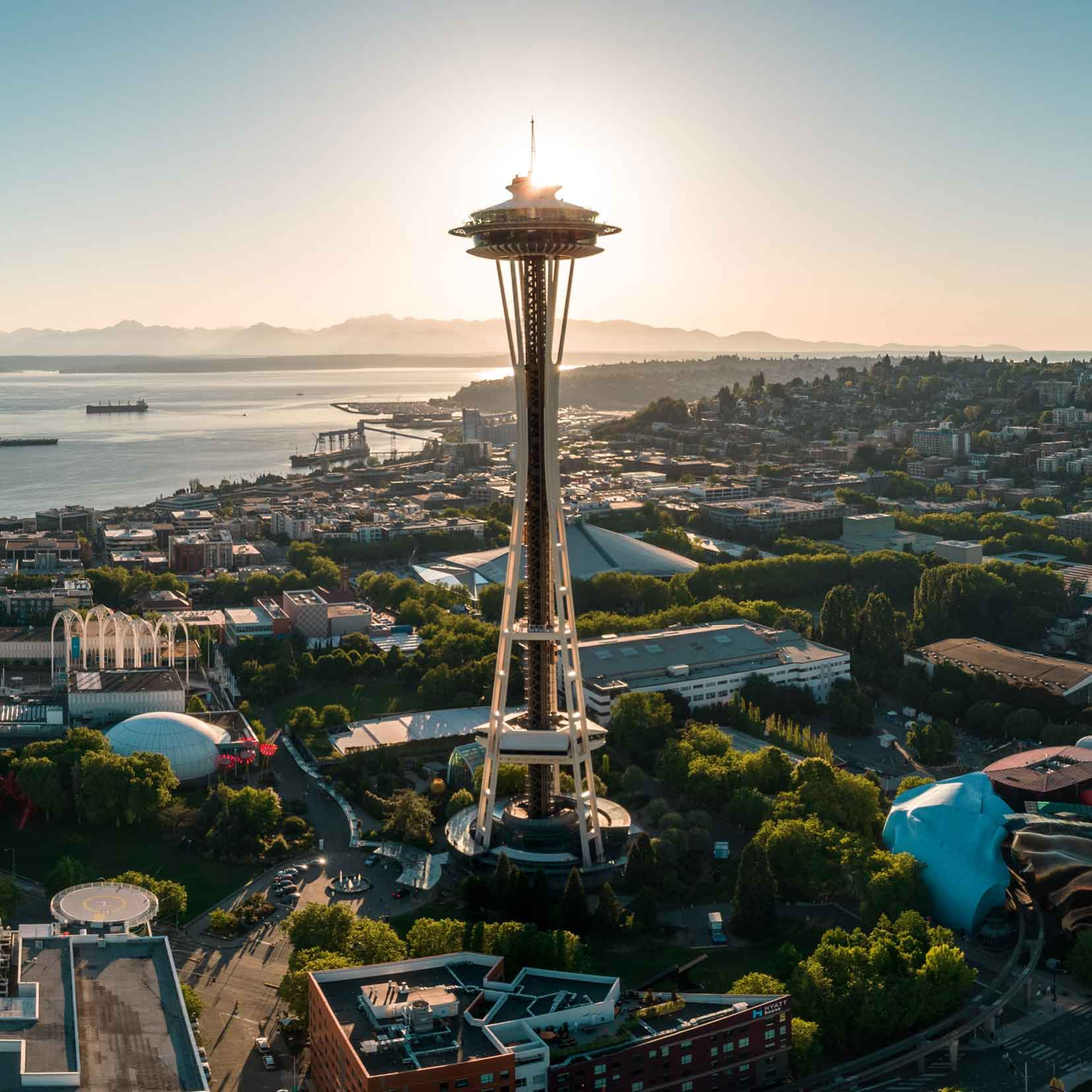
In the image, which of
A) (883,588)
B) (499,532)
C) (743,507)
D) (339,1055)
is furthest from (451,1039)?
(743,507)

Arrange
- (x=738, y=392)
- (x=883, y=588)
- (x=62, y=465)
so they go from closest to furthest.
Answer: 1. (x=883, y=588)
2. (x=62, y=465)
3. (x=738, y=392)

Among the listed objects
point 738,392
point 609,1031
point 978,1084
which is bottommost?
point 978,1084

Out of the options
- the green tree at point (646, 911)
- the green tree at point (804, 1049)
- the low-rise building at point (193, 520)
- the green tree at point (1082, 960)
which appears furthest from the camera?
the low-rise building at point (193, 520)

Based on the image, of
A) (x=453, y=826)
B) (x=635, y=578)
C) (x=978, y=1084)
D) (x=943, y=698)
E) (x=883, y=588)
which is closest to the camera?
(x=978, y=1084)

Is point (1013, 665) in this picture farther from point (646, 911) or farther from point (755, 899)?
point (646, 911)

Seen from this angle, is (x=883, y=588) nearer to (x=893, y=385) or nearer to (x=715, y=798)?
(x=715, y=798)

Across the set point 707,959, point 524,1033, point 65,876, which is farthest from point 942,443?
point 524,1033

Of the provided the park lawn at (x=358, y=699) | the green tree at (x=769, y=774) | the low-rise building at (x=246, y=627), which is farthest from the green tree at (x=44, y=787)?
the green tree at (x=769, y=774)

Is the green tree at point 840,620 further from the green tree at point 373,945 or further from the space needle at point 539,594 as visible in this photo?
the green tree at point 373,945
